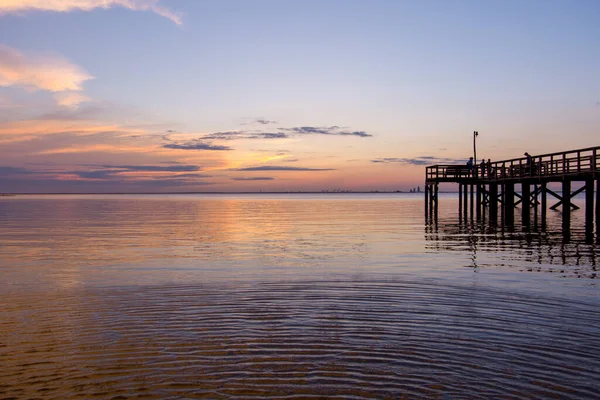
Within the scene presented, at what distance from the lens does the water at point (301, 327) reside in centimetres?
604

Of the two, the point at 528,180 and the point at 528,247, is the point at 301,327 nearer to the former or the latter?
the point at 528,247

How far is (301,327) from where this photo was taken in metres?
8.38

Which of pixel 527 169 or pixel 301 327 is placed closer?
pixel 301 327

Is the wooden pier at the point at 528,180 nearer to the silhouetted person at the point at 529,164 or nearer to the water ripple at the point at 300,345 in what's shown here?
the silhouetted person at the point at 529,164

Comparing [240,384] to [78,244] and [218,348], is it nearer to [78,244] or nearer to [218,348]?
[218,348]

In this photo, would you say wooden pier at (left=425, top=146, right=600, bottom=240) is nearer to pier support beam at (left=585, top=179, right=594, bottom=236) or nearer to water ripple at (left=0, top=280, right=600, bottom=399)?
pier support beam at (left=585, top=179, right=594, bottom=236)

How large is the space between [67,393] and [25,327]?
11.4 ft

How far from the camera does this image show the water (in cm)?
604

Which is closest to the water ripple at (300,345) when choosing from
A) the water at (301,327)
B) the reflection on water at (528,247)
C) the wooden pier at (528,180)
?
the water at (301,327)

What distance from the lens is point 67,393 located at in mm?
5812

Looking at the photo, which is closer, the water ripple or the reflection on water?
the water ripple

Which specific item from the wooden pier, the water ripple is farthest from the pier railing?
Answer: the water ripple

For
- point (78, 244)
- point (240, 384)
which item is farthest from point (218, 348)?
point (78, 244)

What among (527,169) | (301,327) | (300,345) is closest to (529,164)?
(527,169)
